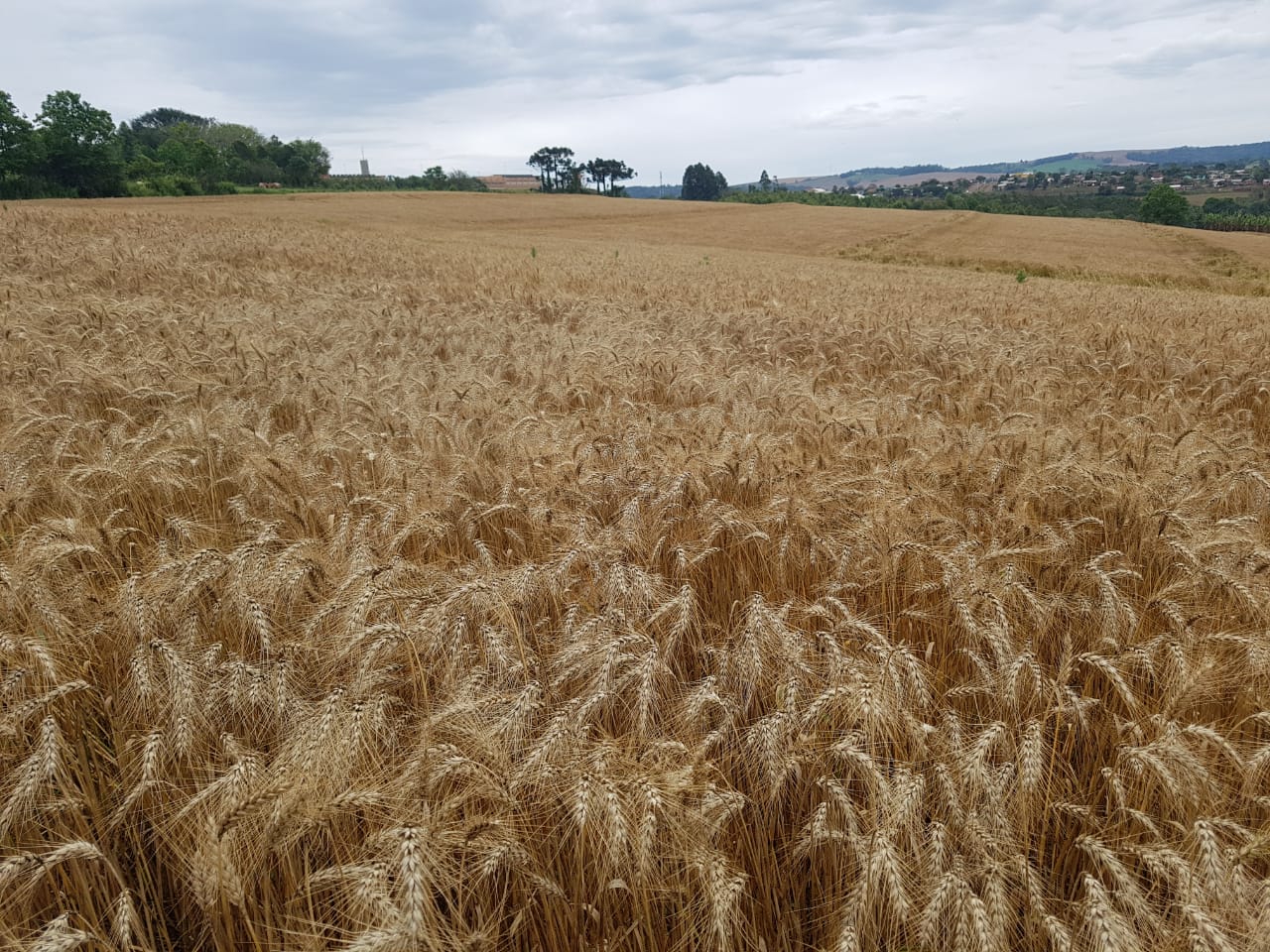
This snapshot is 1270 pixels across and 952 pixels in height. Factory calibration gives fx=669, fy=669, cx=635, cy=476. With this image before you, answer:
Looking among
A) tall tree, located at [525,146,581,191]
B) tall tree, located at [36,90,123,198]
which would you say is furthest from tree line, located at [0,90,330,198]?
tall tree, located at [525,146,581,191]

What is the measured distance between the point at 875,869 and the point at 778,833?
390 millimetres

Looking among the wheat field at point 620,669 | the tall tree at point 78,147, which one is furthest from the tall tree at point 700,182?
the wheat field at point 620,669

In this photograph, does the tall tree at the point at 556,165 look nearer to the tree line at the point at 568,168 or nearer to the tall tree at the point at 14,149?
the tree line at the point at 568,168

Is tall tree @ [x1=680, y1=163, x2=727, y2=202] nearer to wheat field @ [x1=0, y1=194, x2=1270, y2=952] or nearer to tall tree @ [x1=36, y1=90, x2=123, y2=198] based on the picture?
tall tree @ [x1=36, y1=90, x2=123, y2=198]

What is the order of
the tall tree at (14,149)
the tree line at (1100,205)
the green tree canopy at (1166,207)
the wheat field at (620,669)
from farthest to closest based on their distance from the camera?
the green tree canopy at (1166,207)
the tree line at (1100,205)
the tall tree at (14,149)
the wheat field at (620,669)

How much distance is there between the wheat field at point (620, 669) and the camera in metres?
1.53

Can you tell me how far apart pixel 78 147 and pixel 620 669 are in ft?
287

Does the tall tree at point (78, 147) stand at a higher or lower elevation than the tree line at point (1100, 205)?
higher

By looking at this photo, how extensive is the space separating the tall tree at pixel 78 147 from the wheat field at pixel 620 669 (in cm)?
8158

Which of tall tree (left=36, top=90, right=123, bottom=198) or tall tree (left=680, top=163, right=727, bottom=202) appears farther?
tall tree (left=680, top=163, right=727, bottom=202)

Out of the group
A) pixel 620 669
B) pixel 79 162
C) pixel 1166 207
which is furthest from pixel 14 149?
pixel 1166 207

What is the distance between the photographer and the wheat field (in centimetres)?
153

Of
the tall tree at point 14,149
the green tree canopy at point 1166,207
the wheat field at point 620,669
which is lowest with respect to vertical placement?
the wheat field at point 620,669

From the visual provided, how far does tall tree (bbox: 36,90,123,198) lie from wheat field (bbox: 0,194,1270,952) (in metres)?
81.6
